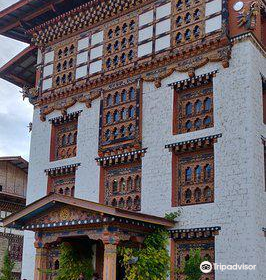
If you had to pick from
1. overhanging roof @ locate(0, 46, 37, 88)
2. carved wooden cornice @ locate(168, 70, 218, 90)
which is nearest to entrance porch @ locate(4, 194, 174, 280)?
carved wooden cornice @ locate(168, 70, 218, 90)

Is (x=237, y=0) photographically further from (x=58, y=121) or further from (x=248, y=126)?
(x=58, y=121)

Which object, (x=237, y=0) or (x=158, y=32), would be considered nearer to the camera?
(x=237, y=0)

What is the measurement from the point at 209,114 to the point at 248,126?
2000 mm

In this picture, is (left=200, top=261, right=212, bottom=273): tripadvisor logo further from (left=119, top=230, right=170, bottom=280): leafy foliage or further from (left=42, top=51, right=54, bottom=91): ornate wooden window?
(left=42, top=51, right=54, bottom=91): ornate wooden window

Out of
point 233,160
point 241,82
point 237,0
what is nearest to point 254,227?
point 233,160

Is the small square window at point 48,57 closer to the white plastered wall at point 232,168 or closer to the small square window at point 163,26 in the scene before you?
the small square window at point 163,26

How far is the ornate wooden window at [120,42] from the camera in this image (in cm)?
2258

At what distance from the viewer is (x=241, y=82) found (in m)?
18.8

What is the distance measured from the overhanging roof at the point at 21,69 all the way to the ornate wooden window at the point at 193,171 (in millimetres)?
11511

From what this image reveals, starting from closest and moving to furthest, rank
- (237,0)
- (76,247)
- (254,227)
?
1. (254,227)
2. (237,0)
3. (76,247)

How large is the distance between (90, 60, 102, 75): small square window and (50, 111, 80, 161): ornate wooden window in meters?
1.94

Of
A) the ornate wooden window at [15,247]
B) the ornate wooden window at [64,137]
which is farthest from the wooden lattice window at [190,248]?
the ornate wooden window at [15,247]

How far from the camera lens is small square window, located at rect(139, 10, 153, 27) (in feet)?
72.9

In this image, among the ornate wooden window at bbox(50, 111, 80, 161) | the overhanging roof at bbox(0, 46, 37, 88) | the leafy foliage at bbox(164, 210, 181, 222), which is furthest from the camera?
the overhanging roof at bbox(0, 46, 37, 88)
